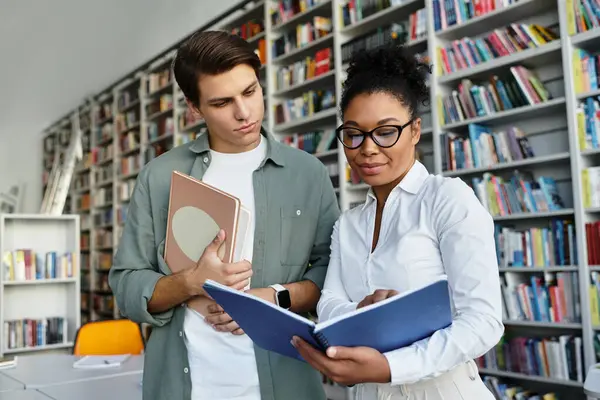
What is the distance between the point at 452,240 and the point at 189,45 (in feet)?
2.41

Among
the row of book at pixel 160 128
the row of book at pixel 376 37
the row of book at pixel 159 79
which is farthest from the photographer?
the row of book at pixel 159 79

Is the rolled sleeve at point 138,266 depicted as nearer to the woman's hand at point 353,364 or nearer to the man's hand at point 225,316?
the man's hand at point 225,316

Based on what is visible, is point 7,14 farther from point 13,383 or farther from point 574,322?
point 574,322

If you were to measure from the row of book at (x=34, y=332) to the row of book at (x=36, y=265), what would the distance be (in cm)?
38

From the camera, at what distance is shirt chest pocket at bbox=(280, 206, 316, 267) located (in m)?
1.37

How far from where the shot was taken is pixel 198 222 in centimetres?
127

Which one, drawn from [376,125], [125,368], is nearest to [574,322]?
[125,368]

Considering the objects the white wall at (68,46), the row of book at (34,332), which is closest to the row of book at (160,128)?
the white wall at (68,46)

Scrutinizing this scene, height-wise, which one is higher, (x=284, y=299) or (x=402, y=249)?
(x=402, y=249)

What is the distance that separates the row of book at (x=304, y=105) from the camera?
15.9 ft

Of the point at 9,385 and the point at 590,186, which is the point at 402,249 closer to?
the point at 9,385

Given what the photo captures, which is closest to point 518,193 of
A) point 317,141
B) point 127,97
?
point 317,141

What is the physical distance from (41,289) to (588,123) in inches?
179

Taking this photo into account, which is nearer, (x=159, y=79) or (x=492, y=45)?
(x=492, y=45)
